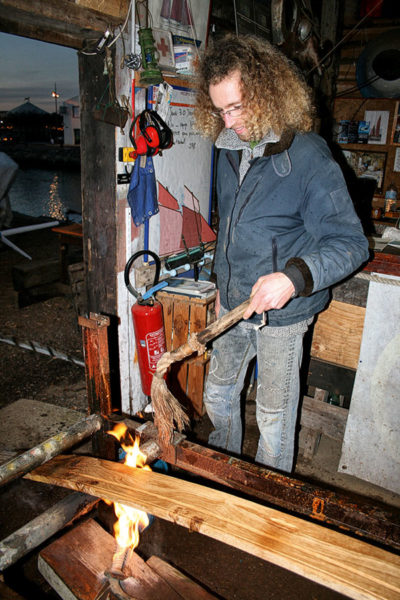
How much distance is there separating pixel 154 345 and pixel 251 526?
217 cm

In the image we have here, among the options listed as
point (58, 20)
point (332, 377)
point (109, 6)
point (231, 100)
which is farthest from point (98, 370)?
point (109, 6)

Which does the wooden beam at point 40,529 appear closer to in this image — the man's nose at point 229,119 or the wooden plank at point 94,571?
the wooden plank at point 94,571

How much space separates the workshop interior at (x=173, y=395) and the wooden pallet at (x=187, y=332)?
0.6 inches

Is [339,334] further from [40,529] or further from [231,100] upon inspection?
[40,529]

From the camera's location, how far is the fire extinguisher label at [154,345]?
3744 mm

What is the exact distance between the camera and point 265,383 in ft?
8.57

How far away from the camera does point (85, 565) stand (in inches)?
78.7

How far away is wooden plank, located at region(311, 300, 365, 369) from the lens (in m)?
3.03

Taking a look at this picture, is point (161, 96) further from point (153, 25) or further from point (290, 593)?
point (290, 593)

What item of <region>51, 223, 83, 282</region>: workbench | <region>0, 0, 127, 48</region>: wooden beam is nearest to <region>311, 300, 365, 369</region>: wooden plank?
<region>0, 0, 127, 48</region>: wooden beam

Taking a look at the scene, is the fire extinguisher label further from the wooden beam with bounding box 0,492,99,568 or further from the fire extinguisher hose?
the wooden beam with bounding box 0,492,99,568

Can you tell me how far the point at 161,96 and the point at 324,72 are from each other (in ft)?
12.2

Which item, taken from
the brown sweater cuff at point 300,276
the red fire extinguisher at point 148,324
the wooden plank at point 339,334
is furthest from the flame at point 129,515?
the wooden plank at point 339,334

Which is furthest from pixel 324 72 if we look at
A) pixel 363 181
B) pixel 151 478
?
pixel 151 478
